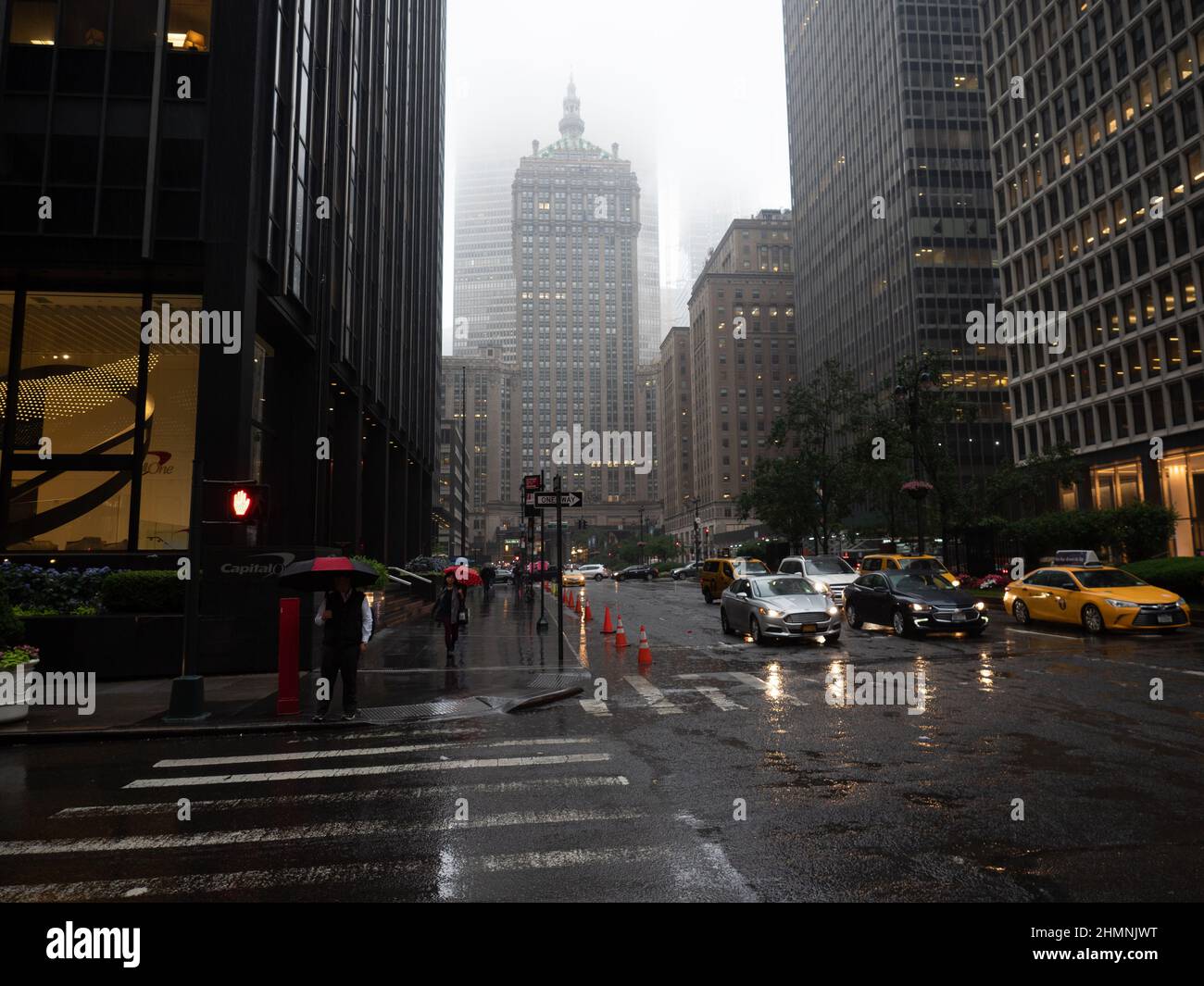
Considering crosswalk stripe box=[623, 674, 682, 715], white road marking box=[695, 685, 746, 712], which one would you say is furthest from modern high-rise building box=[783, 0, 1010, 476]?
white road marking box=[695, 685, 746, 712]

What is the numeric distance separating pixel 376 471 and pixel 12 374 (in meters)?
17.6

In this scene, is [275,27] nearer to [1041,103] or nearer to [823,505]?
[823,505]

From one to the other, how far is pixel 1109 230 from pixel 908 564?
→ 118 feet

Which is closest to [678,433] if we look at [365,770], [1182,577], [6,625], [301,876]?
[1182,577]

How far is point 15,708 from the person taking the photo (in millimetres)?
9664

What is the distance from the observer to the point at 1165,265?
40.9m

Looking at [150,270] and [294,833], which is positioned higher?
[150,270]

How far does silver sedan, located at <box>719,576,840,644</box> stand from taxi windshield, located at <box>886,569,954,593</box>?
1.80 meters

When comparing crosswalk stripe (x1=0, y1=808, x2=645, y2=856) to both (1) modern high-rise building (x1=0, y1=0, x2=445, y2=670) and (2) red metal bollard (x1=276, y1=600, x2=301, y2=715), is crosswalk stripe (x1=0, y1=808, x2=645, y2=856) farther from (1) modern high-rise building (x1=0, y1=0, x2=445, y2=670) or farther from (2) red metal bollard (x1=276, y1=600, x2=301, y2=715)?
(1) modern high-rise building (x1=0, y1=0, x2=445, y2=670)

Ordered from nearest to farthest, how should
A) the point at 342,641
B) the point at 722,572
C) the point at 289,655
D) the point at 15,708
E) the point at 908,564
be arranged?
the point at 15,708 < the point at 342,641 < the point at 289,655 < the point at 908,564 < the point at 722,572

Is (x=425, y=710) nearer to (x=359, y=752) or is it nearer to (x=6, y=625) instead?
(x=359, y=752)

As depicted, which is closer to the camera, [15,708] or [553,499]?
[15,708]

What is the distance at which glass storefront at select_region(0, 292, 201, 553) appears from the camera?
58.5ft
